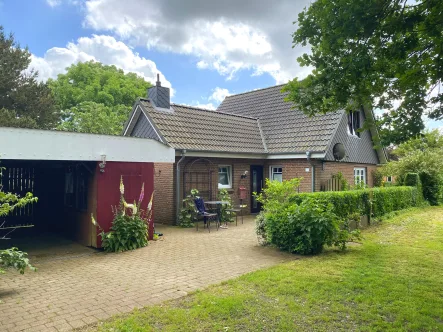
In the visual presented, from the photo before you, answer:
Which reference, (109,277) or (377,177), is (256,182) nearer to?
(377,177)

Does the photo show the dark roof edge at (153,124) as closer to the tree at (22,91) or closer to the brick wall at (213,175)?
the brick wall at (213,175)

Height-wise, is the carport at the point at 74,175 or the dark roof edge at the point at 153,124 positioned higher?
the dark roof edge at the point at 153,124

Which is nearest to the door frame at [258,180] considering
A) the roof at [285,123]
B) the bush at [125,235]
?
the roof at [285,123]

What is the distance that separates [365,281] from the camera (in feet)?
19.7

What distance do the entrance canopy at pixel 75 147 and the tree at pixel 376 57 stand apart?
178 inches

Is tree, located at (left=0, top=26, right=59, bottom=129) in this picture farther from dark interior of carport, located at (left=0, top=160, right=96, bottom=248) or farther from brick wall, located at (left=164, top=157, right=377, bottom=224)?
brick wall, located at (left=164, top=157, right=377, bottom=224)

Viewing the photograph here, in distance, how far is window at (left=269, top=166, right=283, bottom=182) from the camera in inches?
636

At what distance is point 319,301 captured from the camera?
5094 millimetres

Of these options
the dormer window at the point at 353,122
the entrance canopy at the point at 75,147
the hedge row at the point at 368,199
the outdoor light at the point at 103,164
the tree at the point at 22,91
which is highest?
the tree at the point at 22,91

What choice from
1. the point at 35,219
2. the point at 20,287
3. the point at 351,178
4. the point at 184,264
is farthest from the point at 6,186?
the point at 351,178

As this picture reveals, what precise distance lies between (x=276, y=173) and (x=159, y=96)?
21.2ft

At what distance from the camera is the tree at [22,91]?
30438mm

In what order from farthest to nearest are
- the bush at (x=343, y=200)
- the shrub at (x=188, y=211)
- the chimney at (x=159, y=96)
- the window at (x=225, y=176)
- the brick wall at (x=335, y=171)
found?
the brick wall at (x=335, y=171)
the window at (x=225, y=176)
the chimney at (x=159, y=96)
the shrub at (x=188, y=211)
the bush at (x=343, y=200)

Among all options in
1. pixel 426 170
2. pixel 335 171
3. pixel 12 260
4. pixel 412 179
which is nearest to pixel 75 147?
pixel 12 260
